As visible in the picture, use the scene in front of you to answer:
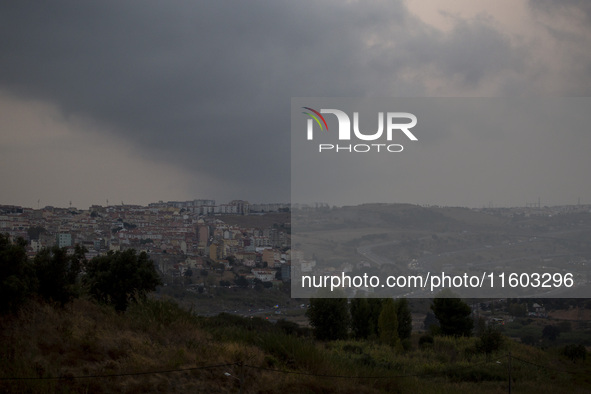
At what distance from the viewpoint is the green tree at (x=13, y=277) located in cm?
904

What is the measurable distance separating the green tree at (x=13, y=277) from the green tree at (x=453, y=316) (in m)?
21.7

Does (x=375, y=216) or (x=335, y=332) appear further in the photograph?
(x=375, y=216)

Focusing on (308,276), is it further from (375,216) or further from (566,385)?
(566,385)

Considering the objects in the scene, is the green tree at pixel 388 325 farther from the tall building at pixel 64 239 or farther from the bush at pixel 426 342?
the tall building at pixel 64 239

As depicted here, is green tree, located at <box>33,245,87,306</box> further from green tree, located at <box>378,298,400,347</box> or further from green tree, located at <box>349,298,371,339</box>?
green tree, located at <box>349,298,371,339</box>

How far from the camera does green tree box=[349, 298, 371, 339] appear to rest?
2830 centimetres

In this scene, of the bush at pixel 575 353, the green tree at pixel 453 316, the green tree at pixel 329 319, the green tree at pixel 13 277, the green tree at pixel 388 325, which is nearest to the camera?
the green tree at pixel 13 277

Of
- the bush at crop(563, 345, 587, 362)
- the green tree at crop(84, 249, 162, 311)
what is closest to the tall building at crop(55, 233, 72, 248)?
the green tree at crop(84, 249, 162, 311)

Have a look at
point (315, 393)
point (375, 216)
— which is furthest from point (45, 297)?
point (375, 216)

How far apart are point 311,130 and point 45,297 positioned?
12508mm

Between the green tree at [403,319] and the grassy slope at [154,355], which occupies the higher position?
the grassy slope at [154,355]

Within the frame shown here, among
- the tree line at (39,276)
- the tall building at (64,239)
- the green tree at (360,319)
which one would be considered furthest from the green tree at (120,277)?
the tall building at (64,239)

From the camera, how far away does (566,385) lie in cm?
1611

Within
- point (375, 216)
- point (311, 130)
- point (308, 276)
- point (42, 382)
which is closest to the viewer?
point (42, 382)
